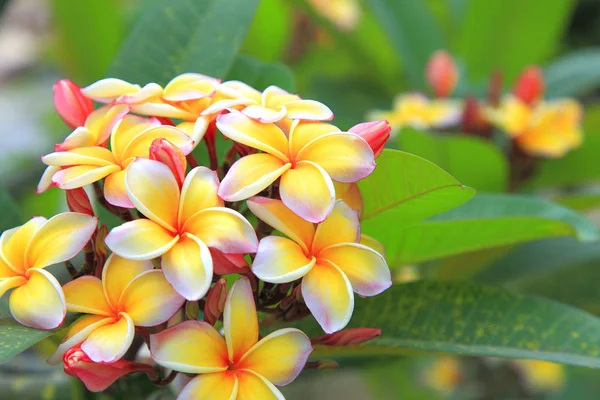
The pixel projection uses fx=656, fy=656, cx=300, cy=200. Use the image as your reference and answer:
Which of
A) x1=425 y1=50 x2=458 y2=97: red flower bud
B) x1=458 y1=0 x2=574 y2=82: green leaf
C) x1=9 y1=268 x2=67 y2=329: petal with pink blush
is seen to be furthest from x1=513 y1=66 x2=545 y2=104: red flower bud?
x1=9 y1=268 x2=67 y2=329: petal with pink blush

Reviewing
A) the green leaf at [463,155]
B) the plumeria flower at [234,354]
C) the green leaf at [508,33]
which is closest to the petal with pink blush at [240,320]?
the plumeria flower at [234,354]

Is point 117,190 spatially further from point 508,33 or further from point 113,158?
point 508,33

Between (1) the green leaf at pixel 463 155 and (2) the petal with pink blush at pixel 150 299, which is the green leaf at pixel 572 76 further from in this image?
(2) the petal with pink blush at pixel 150 299

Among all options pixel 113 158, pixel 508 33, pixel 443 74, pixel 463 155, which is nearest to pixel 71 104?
pixel 113 158

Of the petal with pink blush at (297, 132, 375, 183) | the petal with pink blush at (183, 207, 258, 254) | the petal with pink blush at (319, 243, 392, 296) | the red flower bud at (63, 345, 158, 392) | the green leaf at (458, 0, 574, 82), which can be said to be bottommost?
the red flower bud at (63, 345, 158, 392)

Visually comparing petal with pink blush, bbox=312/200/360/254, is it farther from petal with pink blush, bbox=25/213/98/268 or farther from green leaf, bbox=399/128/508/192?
green leaf, bbox=399/128/508/192

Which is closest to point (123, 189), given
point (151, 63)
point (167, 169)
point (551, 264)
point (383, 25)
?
point (167, 169)
